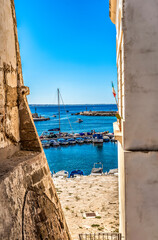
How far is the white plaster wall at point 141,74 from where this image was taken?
5199 mm

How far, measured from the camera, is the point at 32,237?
3.65 metres

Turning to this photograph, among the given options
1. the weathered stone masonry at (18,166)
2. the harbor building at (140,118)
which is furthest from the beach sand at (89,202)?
the weathered stone masonry at (18,166)

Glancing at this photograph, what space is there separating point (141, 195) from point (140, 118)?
68.0 inches

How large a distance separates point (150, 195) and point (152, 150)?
1014 mm

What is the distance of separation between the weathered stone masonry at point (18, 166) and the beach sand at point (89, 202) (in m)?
5.99

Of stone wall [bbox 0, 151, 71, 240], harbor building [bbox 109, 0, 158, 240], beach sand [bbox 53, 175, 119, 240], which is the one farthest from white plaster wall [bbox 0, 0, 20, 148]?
beach sand [bbox 53, 175, 119, 240]

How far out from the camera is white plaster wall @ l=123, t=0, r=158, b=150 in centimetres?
520

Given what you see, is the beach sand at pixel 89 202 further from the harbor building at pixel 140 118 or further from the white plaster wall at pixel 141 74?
the white plaster wall at pixel 141 74

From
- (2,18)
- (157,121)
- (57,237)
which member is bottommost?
(57,237)

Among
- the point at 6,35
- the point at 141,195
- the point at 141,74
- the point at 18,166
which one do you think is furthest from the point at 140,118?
the point at 6,35

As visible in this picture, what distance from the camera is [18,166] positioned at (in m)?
3.77

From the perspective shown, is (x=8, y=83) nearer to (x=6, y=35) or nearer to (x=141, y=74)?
(x=6, y=35)

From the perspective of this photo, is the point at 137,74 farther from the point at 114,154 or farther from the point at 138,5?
the point at 114,154

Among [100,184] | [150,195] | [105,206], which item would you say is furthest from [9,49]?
[100,184]
